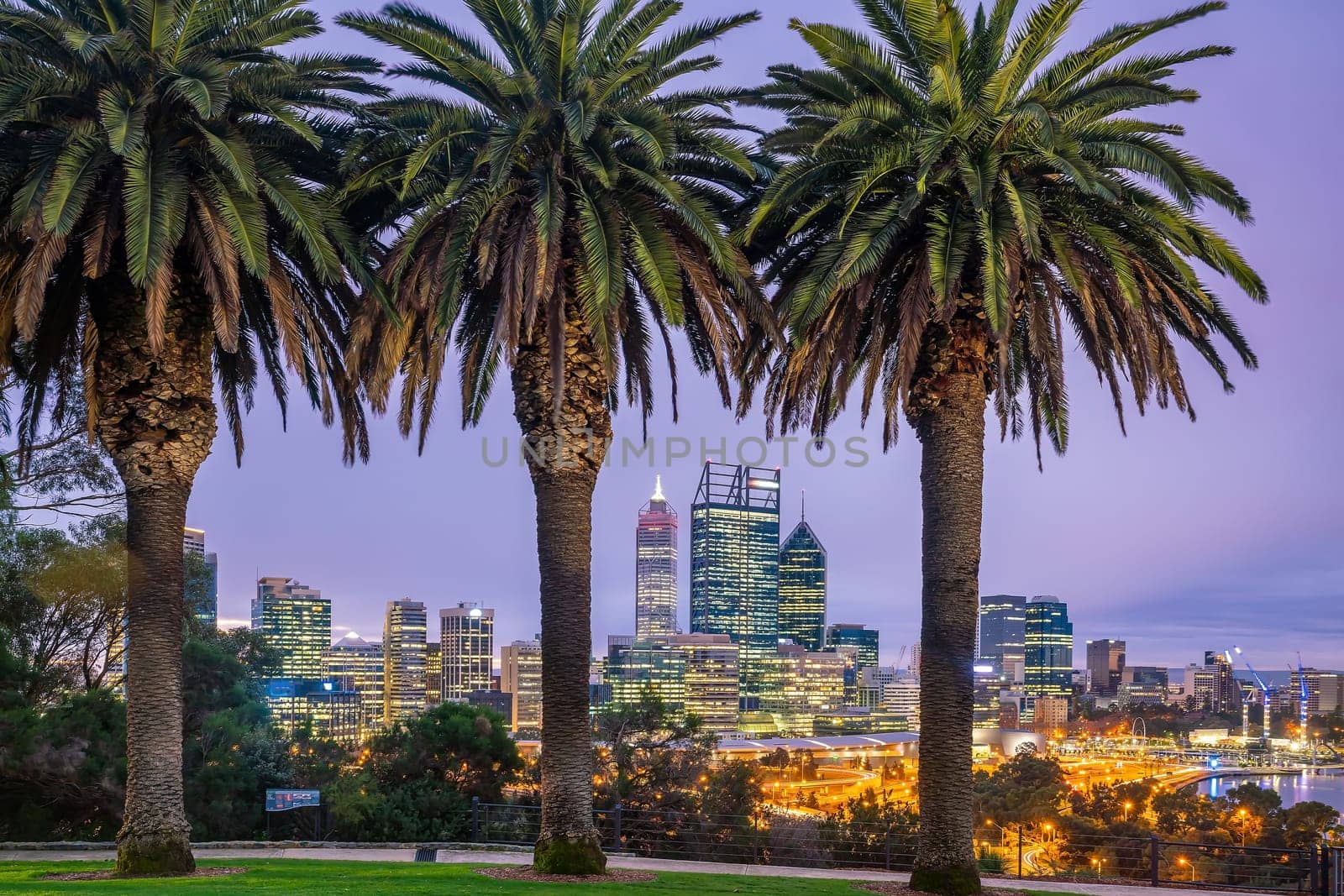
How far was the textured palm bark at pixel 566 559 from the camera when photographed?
57.6ft

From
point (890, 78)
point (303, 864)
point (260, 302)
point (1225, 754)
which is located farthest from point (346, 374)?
point (1225, 754)

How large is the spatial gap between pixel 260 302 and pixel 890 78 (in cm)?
1109

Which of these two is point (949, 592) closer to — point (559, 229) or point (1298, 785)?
point (559, 229)

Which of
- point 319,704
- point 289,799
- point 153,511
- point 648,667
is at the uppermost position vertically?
point 153,511

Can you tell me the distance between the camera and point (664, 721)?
33.0 metres

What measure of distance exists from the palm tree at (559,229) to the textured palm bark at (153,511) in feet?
9.21

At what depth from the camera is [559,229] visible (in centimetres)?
1695

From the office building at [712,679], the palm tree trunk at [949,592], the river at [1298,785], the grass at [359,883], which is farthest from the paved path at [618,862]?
Result: the office building at [712,679]

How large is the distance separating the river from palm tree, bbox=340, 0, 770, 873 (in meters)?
100

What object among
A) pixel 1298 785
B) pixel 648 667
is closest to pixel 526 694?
pixel 648 667

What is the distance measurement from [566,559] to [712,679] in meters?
154

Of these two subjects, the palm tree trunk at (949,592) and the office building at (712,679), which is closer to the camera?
the palm tree trunk at (949,592)

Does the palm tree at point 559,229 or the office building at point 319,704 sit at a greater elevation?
the palm tree at point 559,229

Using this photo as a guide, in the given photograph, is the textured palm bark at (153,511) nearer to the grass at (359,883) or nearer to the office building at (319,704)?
the grass at (359,883)
